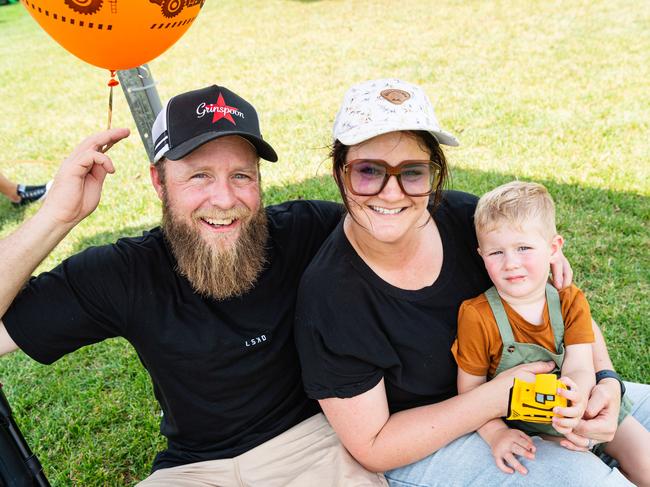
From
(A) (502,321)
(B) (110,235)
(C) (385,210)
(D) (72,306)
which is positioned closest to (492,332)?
(A) (502,321)

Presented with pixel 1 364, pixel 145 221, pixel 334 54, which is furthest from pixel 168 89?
pixel 1 364

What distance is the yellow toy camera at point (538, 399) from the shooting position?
186 cm

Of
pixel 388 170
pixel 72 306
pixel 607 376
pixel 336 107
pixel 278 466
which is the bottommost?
pixel 278 466

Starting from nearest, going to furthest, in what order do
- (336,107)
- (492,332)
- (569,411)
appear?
(569,411) < (492,332) < (336,107)

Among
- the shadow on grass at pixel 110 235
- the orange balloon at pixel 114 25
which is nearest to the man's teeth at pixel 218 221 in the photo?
the orange balloon at pixel 114 25

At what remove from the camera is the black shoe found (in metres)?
6.25

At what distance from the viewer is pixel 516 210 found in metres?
2.14

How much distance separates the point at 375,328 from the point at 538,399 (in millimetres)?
553

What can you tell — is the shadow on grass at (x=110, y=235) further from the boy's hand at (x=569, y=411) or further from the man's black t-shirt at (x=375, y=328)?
the boy's hand at (x=569, y=411)

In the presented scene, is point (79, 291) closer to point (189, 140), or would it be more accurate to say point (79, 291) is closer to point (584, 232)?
Answer: point (189, 140)

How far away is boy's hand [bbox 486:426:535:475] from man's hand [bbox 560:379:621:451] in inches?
4.8

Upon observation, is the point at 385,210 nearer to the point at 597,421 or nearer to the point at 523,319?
the point at 523,319

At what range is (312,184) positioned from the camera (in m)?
5.48

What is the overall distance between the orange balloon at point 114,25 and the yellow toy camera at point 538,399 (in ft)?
5.54
